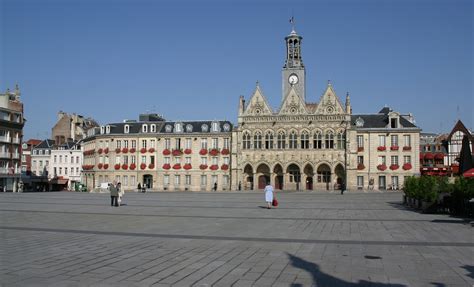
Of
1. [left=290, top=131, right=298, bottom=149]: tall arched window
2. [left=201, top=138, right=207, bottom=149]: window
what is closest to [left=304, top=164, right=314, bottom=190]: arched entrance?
[left=290, top=131, right=298, bottom=149]: tall arched window

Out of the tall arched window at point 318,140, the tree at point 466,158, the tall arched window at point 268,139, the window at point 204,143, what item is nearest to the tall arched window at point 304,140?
the tall arched window at point 318,140

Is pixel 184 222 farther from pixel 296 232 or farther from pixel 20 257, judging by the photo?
pixel 20 257

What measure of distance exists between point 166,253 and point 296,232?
622 cm

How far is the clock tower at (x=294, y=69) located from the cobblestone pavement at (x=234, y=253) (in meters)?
58.8

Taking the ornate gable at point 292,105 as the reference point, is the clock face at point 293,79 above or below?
above

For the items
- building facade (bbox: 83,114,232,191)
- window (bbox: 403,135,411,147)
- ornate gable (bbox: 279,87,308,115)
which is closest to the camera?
window (bbox: 403,135,411,147)

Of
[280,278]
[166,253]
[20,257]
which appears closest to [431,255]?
[280,278]

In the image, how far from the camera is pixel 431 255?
40.5 ft

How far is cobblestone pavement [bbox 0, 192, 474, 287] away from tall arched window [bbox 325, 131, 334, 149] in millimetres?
50675

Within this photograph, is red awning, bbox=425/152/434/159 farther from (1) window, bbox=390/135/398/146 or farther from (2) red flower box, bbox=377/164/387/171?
(2) red flower box, bbox=377/164/387/171

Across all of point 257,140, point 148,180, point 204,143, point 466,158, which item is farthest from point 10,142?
point 466,158

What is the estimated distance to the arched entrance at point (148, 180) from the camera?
3105 inches

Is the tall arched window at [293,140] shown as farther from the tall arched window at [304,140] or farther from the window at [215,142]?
the window at [215,142]

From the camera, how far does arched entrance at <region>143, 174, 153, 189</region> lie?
3105 inches
